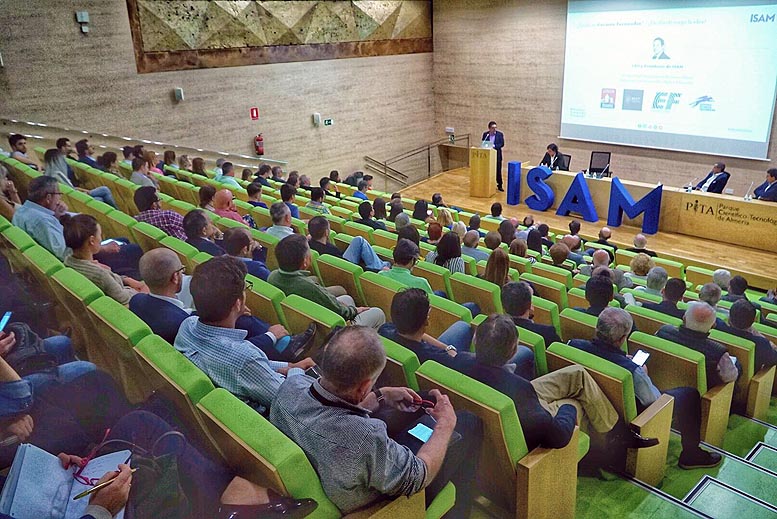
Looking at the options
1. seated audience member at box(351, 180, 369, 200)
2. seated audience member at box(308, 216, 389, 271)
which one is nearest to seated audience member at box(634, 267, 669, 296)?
seated audience member at box(308, 216, 389, 271)

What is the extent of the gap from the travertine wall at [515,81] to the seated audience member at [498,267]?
767cm

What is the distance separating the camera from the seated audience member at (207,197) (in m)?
5.85

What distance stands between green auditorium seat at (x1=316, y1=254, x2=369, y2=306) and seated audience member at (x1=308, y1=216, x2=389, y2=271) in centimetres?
38

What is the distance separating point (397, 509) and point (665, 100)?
10.5 metres

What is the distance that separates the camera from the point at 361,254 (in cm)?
492

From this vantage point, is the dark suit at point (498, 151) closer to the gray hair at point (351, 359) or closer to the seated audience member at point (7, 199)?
the seated audience member at point (7, 199)

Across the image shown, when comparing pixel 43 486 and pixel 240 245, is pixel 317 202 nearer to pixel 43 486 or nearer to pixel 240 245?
pixel 240 245

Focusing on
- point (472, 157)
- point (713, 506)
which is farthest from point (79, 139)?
point (713, 506)

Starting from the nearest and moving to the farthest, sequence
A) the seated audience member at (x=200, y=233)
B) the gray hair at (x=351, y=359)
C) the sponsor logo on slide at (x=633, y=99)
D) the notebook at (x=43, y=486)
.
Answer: the notebook at (x=43, y=486)
the gray hair at (x=351, y=359)
the seated audience member at (x=200, y=233)
the sponsor logo on slide at (x=633, y=99)

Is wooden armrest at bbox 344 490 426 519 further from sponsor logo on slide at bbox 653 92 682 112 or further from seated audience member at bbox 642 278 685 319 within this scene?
sponsor logo on slide at bbox 653 92 682 112

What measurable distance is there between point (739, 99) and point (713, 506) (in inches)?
350

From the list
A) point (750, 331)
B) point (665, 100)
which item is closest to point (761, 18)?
point (665, 100)

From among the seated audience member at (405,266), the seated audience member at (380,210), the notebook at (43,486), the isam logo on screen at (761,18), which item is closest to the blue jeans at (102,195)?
the seated audience member at (380,210)

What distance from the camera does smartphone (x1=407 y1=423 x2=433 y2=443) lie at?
2.21 metres
